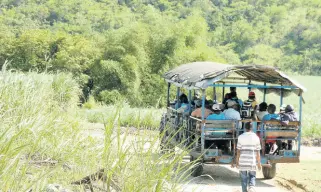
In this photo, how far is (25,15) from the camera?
81562 mm

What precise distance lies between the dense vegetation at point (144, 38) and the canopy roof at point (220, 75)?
2384 mm

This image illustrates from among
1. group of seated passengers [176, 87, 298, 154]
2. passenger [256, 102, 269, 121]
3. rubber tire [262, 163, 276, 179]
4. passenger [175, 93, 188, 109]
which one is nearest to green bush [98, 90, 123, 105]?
passenger [175, 93, 188, 109]

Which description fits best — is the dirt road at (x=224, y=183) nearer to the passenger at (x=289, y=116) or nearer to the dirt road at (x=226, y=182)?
the dirt road at (x=226, y=182)

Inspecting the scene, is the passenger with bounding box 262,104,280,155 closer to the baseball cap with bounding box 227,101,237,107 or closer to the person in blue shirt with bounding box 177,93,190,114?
the baseball cap with bounding box 227,101,237,107

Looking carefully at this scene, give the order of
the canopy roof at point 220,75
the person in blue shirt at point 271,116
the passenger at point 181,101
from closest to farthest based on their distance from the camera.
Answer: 1. the canopy roof at point 220,75
2. the person in blue shirt at point 271,116
3. the passenger at point 181,101

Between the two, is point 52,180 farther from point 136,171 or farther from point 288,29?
point 288,29

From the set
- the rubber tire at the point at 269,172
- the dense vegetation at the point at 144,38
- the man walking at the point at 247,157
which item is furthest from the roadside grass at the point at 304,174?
the dense vegetation at the point at 144,38

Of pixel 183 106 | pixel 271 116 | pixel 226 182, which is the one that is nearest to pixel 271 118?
pixel 271 116

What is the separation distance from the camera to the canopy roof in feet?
42.0

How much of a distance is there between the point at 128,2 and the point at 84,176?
292 feet

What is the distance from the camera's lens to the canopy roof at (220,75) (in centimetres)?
1280

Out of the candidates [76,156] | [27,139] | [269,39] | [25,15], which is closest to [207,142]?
[76,156]

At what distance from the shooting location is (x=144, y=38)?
37.3 meters

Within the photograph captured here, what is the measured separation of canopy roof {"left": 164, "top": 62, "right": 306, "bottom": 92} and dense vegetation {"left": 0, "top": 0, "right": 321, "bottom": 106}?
238 centimetres
